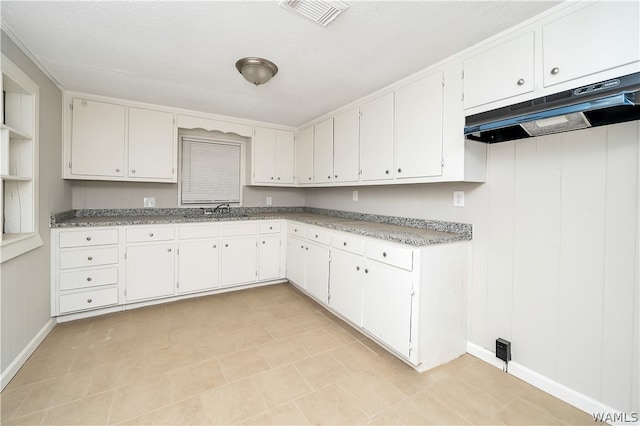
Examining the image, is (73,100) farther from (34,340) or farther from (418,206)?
(418,206)

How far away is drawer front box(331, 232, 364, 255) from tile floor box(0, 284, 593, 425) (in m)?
0.73

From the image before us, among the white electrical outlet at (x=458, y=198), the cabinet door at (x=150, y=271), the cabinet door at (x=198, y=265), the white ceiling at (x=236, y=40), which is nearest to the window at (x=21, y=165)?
the white ceiling at (x=236, y=40)

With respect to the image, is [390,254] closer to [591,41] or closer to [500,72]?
[500,72]

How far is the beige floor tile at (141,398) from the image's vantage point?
1490 mm

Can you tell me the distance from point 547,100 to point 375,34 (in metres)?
1.03

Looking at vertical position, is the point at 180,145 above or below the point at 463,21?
below

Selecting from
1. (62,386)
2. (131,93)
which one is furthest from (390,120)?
(62,386)

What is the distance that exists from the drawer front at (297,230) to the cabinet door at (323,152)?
2.06 feet

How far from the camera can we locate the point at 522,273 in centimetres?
184

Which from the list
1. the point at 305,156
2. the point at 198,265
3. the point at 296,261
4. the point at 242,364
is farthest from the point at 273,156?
the point at 242,364

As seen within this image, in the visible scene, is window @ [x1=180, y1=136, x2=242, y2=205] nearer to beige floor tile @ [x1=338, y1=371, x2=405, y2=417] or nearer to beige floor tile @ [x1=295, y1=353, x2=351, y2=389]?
beige floor tile @ [x1=295, y1=353, x2=351, y2=389]

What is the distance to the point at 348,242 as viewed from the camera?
8.09 ft

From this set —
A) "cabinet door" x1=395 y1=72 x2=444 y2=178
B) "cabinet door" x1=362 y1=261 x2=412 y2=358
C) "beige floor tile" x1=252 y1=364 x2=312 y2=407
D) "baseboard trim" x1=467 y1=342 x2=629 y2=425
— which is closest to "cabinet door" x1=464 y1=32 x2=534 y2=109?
"cabinet door" x1=395 y1=72 x2=444 y2=178

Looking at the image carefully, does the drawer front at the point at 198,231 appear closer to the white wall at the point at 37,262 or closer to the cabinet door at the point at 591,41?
the white wall at the point at 37,262
